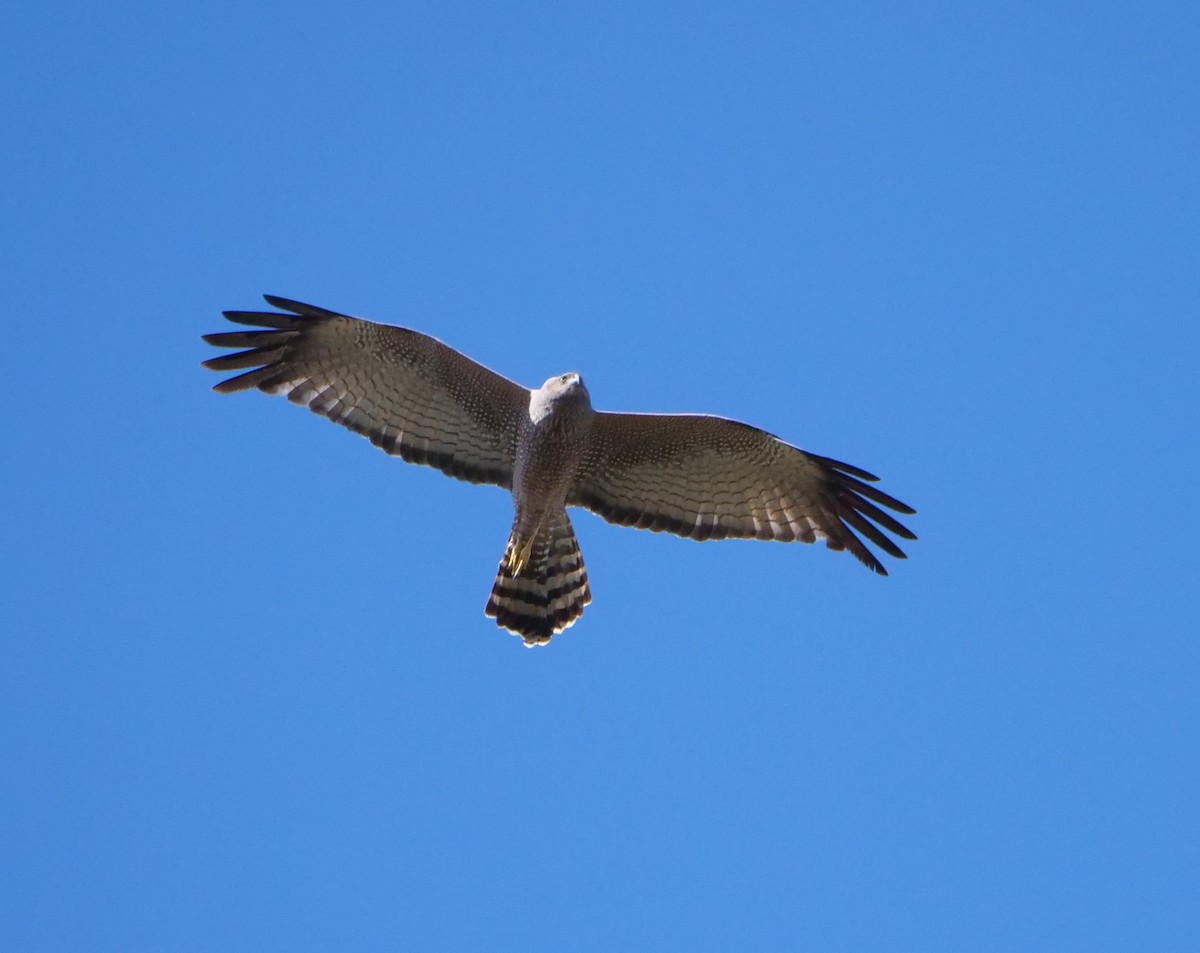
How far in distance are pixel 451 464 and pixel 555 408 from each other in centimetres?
111

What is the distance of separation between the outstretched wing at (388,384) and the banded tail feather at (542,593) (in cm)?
65

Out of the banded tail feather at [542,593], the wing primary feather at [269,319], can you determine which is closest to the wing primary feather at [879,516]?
the banded tail feather at [542,593]

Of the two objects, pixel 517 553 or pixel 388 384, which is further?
pixel 517 553

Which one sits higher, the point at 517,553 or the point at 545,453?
the point at 545,453

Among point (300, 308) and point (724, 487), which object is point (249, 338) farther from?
point (724, 487)

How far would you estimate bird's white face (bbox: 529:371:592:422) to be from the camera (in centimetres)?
1157

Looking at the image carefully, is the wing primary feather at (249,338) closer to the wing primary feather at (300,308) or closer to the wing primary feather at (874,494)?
the wing primary feather at (300,308)

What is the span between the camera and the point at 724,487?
1238cm

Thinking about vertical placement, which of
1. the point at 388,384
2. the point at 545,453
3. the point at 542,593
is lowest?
the point at 542,593

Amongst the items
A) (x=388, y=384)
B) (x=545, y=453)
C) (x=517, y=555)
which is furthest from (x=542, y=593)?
(x=388, y=384)

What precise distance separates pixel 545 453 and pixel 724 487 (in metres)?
1.49

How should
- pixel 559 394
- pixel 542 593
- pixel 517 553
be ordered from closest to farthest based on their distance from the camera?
pixel 559 394 < pixel 517 553 < pixel 542 593

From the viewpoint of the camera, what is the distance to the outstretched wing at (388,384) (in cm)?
1171

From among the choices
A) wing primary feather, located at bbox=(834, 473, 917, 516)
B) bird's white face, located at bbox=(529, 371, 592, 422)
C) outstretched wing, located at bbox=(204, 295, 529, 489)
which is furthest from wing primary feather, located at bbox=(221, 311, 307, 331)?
wing primary feather, located at bbox=(834, 473, 917, 516)
